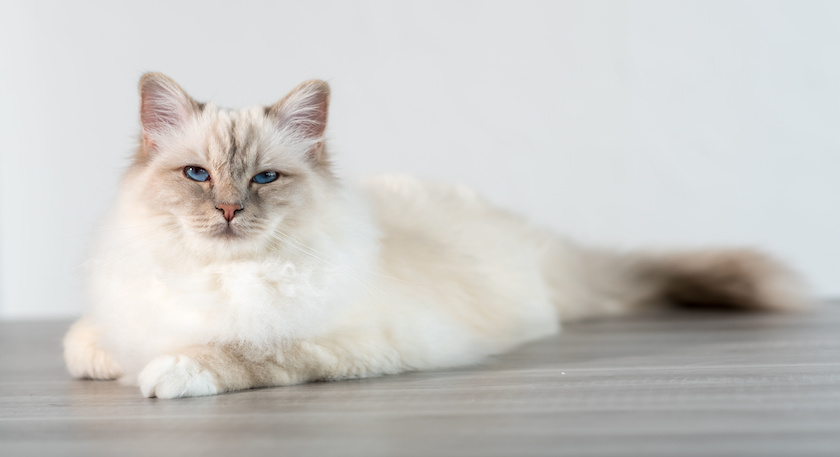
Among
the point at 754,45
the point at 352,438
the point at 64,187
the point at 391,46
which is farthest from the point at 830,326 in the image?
the point at 64,187

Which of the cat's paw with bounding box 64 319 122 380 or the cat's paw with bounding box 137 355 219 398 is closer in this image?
the cat's paw with bounding box 137 355 219 398

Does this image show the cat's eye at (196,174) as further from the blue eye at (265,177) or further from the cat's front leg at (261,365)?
the cat's front leg at (261,365)

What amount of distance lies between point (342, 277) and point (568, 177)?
2.43 m

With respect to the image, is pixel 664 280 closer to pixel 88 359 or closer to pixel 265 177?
pixel 265 177

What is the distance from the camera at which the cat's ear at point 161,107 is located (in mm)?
1955

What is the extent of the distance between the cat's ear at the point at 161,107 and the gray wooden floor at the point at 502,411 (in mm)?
675

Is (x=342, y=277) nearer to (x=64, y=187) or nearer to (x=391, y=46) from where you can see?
(x=391, y=46)

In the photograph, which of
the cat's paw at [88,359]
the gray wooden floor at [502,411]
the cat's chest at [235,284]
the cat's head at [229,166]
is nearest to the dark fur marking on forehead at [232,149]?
the cat's head at [229,166]

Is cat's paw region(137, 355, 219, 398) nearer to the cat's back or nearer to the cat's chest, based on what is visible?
the cat's chest

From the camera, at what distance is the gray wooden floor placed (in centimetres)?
130

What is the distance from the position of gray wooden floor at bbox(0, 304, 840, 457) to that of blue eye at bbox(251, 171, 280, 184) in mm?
514

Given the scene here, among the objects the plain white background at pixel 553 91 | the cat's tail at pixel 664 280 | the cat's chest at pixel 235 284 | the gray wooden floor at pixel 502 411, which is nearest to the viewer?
the gray wooden floor at pixel 502 411

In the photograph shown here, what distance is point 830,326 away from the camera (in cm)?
275

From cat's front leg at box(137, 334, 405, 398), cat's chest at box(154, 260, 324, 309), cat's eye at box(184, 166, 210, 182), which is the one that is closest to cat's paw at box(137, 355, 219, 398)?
cat's front leg at box(137, 334, 405, 398)
